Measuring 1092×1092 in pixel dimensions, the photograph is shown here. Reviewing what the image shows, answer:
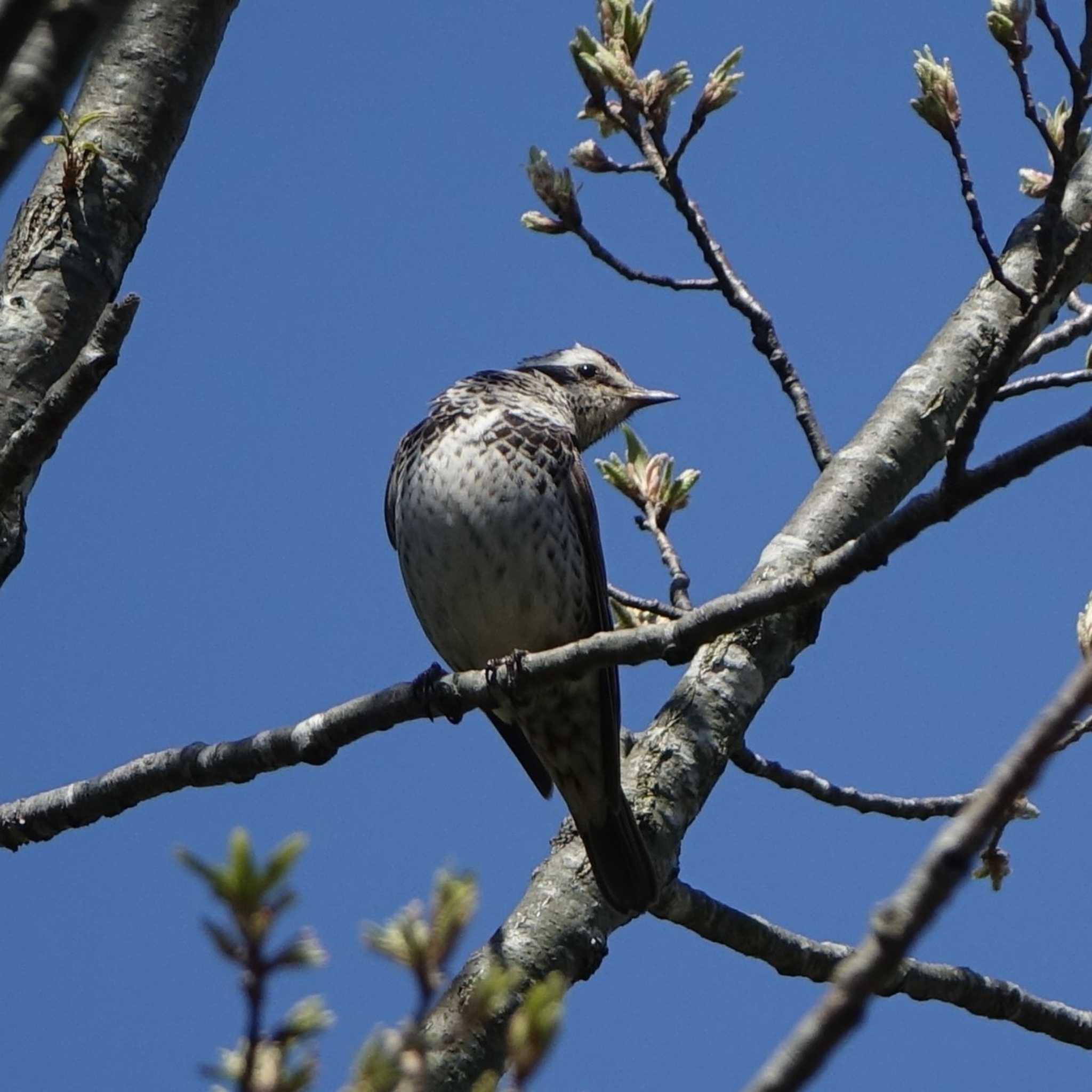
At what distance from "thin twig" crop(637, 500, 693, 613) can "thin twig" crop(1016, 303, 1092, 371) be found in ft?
3.96

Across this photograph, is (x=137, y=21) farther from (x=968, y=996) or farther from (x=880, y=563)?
(x=968, y=996)

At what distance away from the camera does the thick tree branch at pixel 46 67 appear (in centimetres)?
140

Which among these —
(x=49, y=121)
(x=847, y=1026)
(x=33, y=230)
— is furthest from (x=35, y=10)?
(x=33, y=230)

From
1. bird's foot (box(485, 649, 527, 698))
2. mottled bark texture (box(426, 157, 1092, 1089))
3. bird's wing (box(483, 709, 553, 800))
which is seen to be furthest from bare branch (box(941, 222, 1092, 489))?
bird's wing (box(483, 709, 553, 800))

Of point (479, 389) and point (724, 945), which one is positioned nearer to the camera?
point (724, 945)

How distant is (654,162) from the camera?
4.96m

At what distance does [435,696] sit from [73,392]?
50.9 inches

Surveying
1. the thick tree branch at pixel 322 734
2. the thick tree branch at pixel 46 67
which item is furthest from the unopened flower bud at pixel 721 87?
the thick tree branch at pixel 46 67

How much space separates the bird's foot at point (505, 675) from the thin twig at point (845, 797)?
0.97 meters

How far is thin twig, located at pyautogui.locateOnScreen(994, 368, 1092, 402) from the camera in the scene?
5.08 m

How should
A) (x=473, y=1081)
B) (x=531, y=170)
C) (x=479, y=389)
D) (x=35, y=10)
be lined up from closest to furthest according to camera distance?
(x=35, y=10) < (x=473, y=1081) < (x=531, y=170) < (x=479, y=389)

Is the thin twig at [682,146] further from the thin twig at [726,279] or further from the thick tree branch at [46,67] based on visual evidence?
the thick tree branch at [46,67]

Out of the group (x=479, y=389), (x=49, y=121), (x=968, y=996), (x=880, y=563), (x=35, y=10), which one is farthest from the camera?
(x=479, y=389)

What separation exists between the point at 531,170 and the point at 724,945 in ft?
7.91
